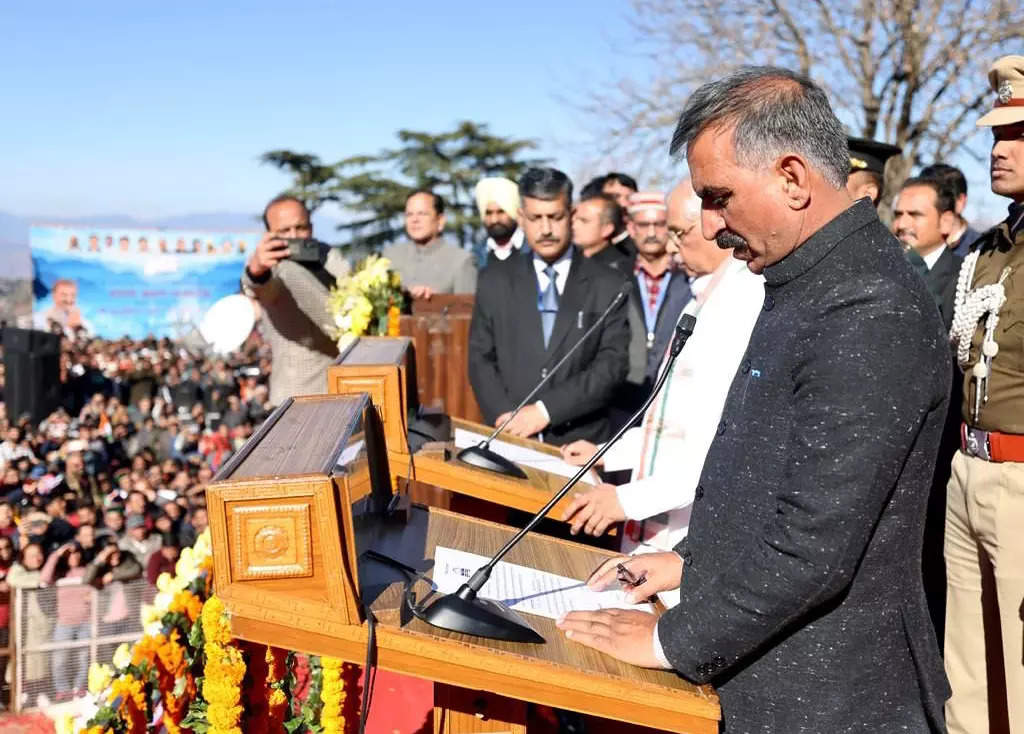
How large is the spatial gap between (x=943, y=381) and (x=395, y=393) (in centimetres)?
172

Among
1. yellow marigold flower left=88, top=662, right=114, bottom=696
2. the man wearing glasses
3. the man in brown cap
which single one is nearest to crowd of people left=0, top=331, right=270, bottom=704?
yellow marigold flower left=88, top=662, right=114, bottom=696

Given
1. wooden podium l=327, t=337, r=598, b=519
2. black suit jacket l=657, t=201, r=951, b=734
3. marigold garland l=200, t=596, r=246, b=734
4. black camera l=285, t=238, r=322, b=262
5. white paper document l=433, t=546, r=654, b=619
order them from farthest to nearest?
black camera l=285, t=238, r=322, b=262 < wooden podium l=327, t=337, r=598, b=519 < marigold garland l=200, t=596, r=246, b=734 < white paper document l=433, t=546, r=654, b=619 < black suit jacket l=657, t=201, r=951, b=734

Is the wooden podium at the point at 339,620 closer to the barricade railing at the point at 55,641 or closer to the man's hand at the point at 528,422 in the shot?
the man's hand at the point at 528,422

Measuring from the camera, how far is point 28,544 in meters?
8.07

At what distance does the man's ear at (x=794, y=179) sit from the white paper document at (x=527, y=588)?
0.76 m

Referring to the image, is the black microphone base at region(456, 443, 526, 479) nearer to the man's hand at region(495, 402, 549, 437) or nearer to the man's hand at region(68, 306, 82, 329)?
the man's hand at region(495, 402, 549, 437)

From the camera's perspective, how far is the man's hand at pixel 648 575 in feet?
5.87

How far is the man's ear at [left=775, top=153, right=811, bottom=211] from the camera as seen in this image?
4.73 feet

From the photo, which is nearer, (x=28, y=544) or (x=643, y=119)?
(x=28, y=544)

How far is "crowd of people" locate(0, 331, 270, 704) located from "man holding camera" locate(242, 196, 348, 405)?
0.76 metres

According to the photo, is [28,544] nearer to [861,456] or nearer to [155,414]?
[861,456]

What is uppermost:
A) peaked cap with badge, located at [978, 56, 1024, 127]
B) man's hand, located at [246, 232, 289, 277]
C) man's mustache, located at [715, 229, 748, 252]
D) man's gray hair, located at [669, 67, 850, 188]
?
peaked cap with badge, located at [978, 56, 1024, 127]

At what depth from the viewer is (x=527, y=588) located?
5.87 feet

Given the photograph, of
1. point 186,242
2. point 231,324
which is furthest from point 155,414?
point 231,324
